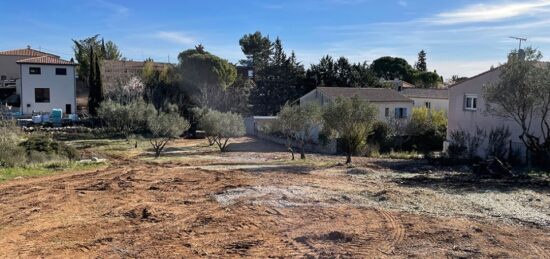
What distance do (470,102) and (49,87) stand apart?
41.7m

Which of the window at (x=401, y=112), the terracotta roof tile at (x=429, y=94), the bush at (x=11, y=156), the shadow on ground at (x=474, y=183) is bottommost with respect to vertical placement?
the shadow on ground at (x=474, y=183)

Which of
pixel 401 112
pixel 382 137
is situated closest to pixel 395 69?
pixel 401 112

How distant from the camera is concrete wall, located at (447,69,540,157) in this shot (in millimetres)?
27922

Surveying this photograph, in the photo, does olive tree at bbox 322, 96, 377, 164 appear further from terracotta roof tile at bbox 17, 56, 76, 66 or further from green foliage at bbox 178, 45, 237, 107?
terracotta roof tile at bbox 17, 56, 76, 66

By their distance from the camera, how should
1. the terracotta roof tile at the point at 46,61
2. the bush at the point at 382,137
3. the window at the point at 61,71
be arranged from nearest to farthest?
the bush at the point at 382,137, the terracotta roof tile at the point at 46,61, the window at the point at 61,71

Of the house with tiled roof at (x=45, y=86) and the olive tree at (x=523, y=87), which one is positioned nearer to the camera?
the olive tree at (x=523, y=87)

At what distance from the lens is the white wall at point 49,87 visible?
1962 inches

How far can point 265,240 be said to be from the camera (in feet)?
34.4

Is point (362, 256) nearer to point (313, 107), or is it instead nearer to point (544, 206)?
point (544, 206)

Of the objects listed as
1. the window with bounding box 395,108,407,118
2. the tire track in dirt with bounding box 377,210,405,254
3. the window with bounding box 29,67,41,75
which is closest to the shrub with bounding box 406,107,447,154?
the window with bounding box 395,108,407,118

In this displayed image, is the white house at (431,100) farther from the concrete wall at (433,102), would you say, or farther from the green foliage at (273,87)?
the green foliage at (273,87)

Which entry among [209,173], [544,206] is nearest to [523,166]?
[544,206]

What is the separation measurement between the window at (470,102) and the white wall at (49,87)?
4016 centimetres

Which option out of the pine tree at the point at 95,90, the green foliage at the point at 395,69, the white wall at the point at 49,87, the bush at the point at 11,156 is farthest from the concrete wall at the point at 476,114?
the green foliage at the point at 395,69
